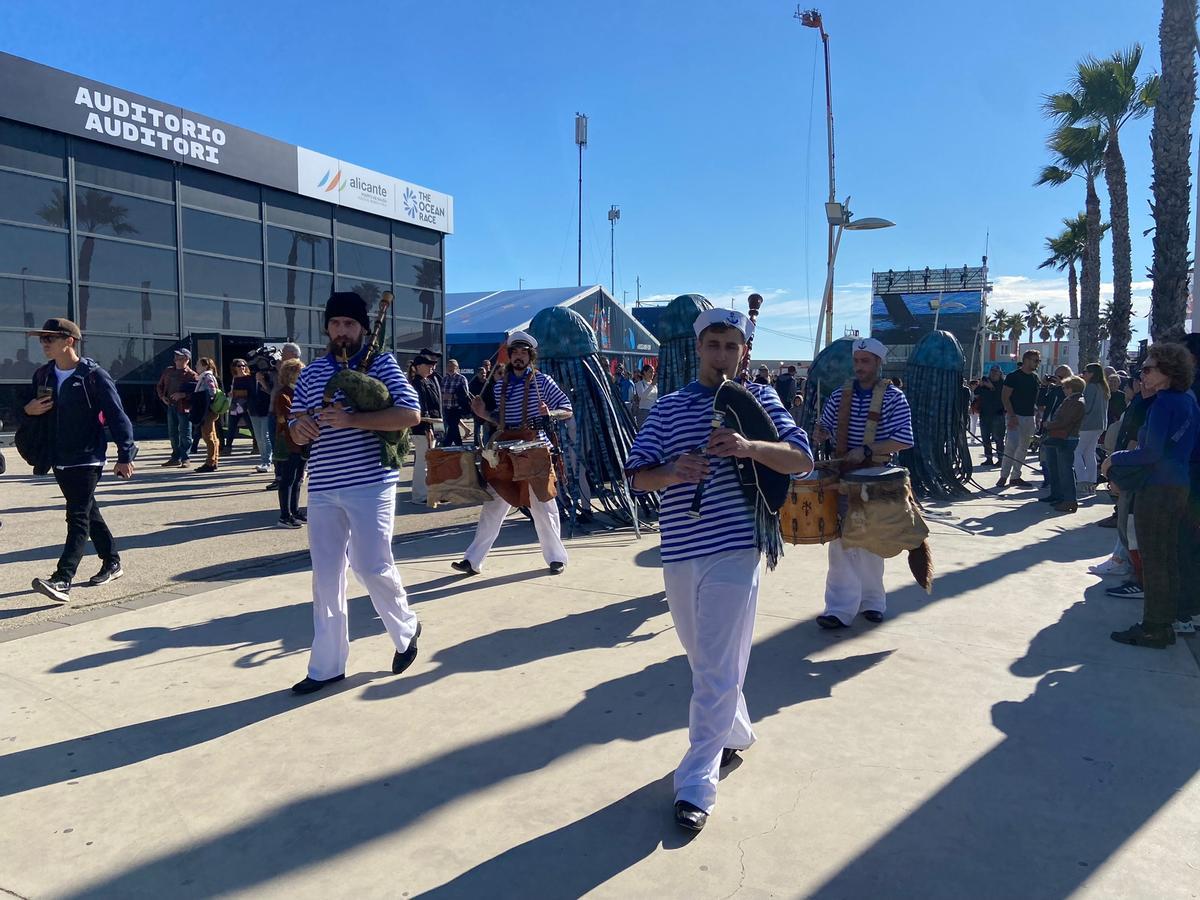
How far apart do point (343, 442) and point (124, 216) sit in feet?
51.5

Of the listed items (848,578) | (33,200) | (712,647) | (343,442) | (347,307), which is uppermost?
(33,200)

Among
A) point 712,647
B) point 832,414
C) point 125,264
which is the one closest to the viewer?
point 712,647

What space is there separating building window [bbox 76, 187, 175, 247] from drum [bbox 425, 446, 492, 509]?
13820 mm

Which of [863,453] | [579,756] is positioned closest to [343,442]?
[579,756]

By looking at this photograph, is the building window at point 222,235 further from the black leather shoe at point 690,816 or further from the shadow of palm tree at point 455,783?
the black leather shoe at point 690,816

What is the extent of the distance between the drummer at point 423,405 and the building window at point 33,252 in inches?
378

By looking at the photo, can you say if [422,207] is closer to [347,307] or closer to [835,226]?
[835,226]

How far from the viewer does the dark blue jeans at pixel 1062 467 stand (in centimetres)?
960

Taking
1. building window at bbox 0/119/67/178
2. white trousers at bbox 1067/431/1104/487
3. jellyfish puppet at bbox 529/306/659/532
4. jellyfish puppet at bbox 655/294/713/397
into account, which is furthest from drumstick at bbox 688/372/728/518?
building window at bbox 0/119/67/178

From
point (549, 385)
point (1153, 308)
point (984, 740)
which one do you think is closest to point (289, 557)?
point (549, 385)

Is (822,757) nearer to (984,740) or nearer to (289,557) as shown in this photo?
(984,740)

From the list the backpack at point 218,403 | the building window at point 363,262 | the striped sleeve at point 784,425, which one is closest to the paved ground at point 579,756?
the striped sleeve at point 784,425

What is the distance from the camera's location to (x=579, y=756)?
3.39 m

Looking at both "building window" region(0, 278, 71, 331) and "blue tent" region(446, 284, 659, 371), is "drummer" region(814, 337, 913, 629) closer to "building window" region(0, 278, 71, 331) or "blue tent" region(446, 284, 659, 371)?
"building window" region(0, 278, 71, 331)
